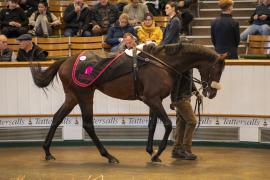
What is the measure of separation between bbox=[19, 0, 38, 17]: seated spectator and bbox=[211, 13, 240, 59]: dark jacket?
17.4 ft

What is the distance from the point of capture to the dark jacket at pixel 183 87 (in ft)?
37.9

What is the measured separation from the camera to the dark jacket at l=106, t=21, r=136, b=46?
14547mm

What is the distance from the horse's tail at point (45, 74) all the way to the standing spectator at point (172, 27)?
1.67 meters

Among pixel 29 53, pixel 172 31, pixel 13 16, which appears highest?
pixel 172 31

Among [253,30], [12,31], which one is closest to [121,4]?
[12,31]

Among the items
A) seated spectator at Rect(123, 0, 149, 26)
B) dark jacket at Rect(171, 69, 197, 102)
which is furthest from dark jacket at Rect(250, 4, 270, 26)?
dark jacket at Rect(171, 69, 197, 102)

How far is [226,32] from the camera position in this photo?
12812 mm

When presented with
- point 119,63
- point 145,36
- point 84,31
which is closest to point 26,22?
point 84,31

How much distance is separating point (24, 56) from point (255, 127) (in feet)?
13.1

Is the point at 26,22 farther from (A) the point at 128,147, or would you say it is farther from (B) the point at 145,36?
(A) the point at 128,147

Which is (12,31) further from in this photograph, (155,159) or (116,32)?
(155,159)

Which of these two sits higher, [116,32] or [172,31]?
[172,31]

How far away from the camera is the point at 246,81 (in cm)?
1256

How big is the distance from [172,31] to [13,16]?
5.19 m
